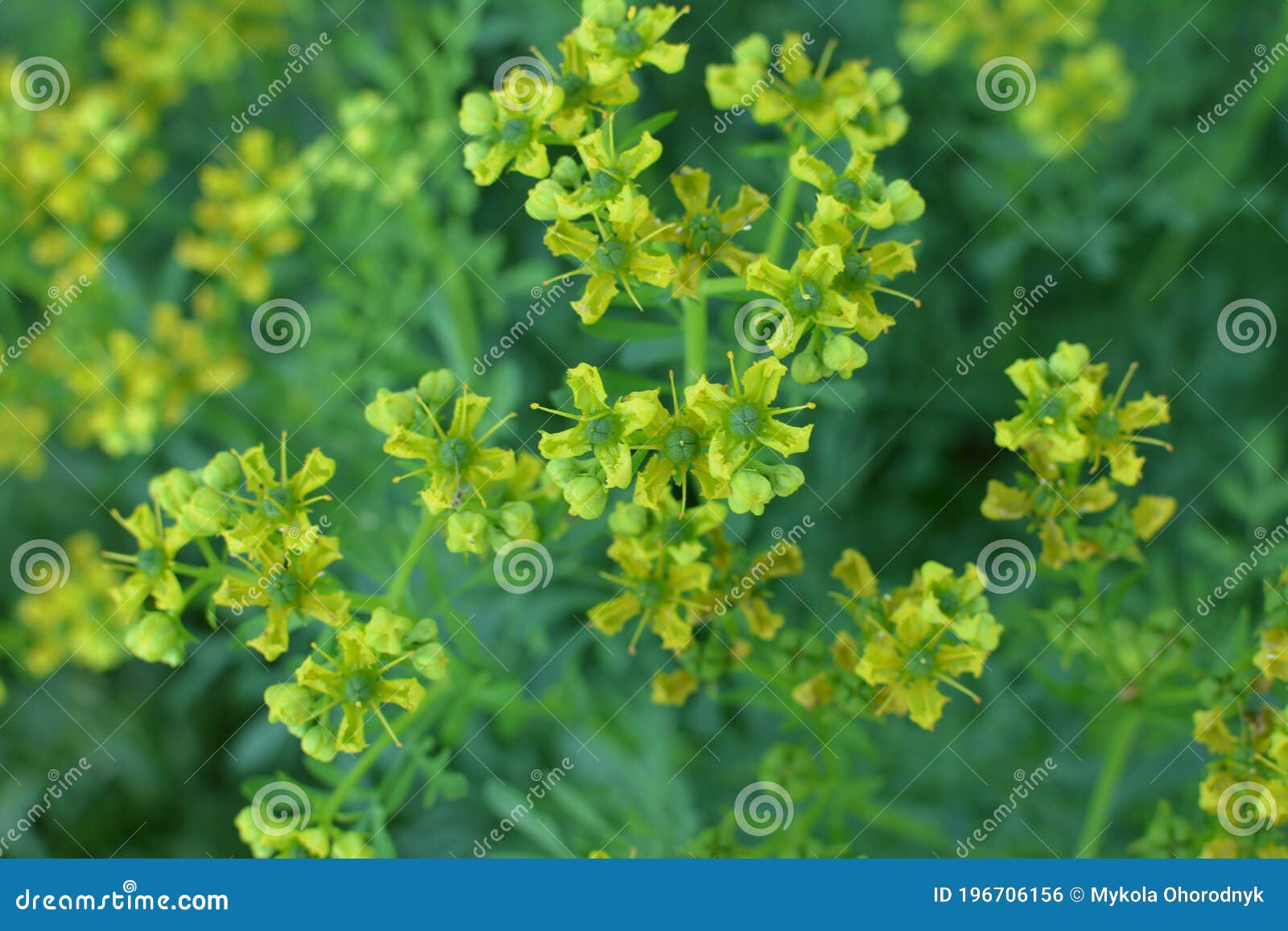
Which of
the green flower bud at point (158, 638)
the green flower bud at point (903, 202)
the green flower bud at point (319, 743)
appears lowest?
the green flower bud at point (158, 638)

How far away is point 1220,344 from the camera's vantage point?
5430mm

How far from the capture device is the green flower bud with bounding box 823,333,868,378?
3.00 metres

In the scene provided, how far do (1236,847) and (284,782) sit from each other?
3172 mm

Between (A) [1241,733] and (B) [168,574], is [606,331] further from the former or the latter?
(A) [1241,733]

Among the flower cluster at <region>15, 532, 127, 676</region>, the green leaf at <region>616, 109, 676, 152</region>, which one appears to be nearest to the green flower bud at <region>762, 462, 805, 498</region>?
the green leaf at <region>616, 109, 676, 152</region>

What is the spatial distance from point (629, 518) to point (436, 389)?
0.74 metres

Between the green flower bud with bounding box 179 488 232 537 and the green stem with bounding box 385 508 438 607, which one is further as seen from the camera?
the green stem with bounding box 385 508 438 607

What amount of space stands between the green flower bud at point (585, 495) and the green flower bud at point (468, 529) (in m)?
0.36

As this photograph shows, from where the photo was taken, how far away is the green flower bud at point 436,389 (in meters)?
3.38

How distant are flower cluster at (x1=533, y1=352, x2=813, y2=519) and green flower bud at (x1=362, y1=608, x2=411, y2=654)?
72 centimetres

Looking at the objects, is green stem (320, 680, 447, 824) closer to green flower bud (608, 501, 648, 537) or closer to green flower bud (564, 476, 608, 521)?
green flower bud (608, 501, 648, 537)

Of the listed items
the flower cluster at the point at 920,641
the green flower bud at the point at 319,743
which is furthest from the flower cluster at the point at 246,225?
the flower cluster at the point at 920,641

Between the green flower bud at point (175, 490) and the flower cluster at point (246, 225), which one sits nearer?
the green flower bud at point (175, 490)

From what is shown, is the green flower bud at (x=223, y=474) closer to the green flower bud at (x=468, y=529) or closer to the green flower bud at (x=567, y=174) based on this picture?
the green flower bud at (x=468, y=529)
